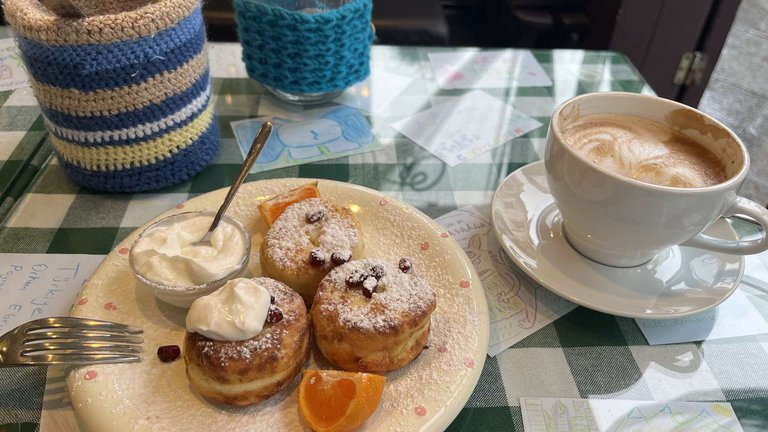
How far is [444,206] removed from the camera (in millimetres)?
1146

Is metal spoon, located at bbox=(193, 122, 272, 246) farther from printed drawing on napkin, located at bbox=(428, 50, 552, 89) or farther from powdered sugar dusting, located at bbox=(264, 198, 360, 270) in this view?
printed drawing on napkin, located at bbox=(428, 50, 552, 89)

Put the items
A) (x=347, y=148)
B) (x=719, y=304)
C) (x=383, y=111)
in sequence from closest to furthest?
(x=719, y=304)
(x=347, y=148)
(x=383, y=111)

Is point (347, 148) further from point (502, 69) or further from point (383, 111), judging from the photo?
point (502, 69)

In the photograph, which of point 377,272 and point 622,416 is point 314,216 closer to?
point 377,272

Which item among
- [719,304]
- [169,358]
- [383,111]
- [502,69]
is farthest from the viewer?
[502,69]

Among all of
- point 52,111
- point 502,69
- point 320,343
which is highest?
point 52,111

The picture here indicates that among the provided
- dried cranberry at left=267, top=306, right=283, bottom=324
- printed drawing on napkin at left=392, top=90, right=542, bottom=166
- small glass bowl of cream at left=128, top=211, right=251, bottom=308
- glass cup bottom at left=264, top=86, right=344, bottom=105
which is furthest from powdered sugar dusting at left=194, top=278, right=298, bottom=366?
glass cup bottom at left=264, top=86, right=344, bottom=105

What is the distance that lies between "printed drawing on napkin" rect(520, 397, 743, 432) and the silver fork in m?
0.58

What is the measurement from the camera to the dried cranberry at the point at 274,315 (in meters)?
0.74

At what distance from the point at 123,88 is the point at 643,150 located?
0.91 m

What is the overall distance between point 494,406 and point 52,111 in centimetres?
92

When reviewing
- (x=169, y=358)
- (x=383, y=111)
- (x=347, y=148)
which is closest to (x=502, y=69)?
(x=383, y=111)

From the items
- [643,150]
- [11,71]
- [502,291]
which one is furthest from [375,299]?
[11,71]

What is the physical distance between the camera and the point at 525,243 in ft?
3.26
